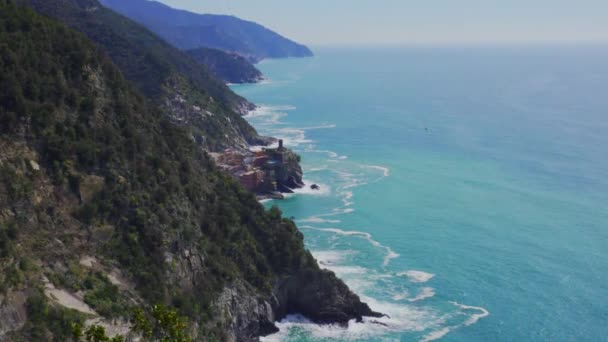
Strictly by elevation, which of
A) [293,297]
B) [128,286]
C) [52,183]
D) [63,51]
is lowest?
[293,297]

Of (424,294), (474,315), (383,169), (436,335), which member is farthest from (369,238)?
(383,169)

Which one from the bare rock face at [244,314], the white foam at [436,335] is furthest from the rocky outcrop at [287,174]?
the white foam at [436,335]

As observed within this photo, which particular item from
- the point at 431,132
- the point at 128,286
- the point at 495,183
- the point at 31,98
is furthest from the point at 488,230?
the point at 431,132

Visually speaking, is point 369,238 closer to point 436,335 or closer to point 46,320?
point 436,335

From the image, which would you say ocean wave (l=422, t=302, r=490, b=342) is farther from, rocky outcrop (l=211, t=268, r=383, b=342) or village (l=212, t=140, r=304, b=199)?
village (l=212, t=140, r=304, b=199)

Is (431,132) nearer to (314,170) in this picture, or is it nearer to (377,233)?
(314,170)

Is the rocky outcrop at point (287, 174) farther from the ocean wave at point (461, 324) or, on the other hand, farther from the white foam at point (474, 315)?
the ocean wave at point (461, 324)
